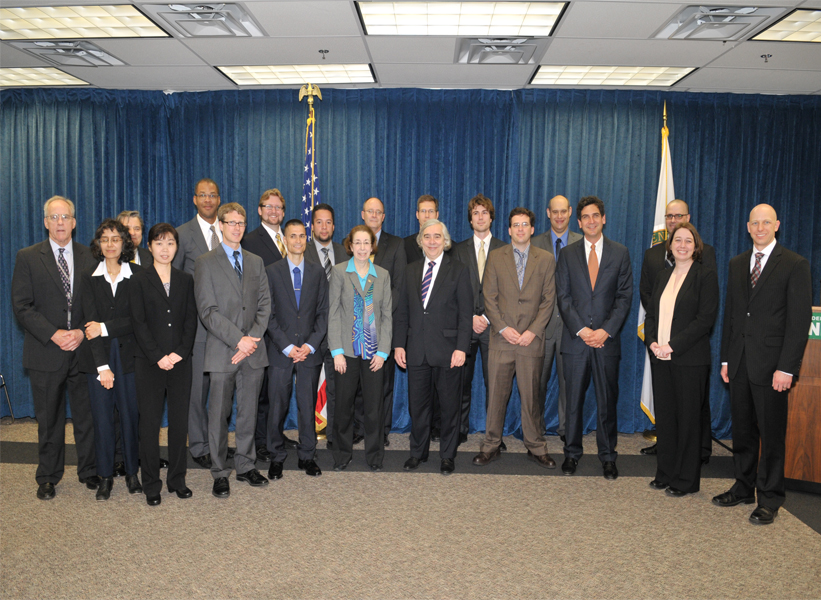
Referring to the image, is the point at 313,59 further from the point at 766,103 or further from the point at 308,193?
the point at 766,103

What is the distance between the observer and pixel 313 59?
470cm

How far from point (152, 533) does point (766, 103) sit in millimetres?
6452

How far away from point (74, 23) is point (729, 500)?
5.69 metres

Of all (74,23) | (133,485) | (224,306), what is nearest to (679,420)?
(224,306)

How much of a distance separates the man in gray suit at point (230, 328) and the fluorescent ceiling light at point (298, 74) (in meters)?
2.01

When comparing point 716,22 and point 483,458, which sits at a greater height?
point 716,22

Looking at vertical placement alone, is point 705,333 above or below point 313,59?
below

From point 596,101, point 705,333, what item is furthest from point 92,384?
point 596,101

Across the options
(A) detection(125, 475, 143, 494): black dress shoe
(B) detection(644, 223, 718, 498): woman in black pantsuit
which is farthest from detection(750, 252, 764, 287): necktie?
(A) detection(125, 475, 143, 494): black dress shoe

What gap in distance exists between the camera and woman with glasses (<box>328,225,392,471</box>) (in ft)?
13.0

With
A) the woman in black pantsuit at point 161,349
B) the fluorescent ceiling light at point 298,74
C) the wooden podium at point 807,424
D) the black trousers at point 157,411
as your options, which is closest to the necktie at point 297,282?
the woman in black pantsuit at point 161,349

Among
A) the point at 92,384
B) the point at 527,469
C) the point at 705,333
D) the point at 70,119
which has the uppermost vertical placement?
the point at 70,119

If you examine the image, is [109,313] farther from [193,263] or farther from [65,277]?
[193,263]

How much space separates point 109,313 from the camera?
347 cm
